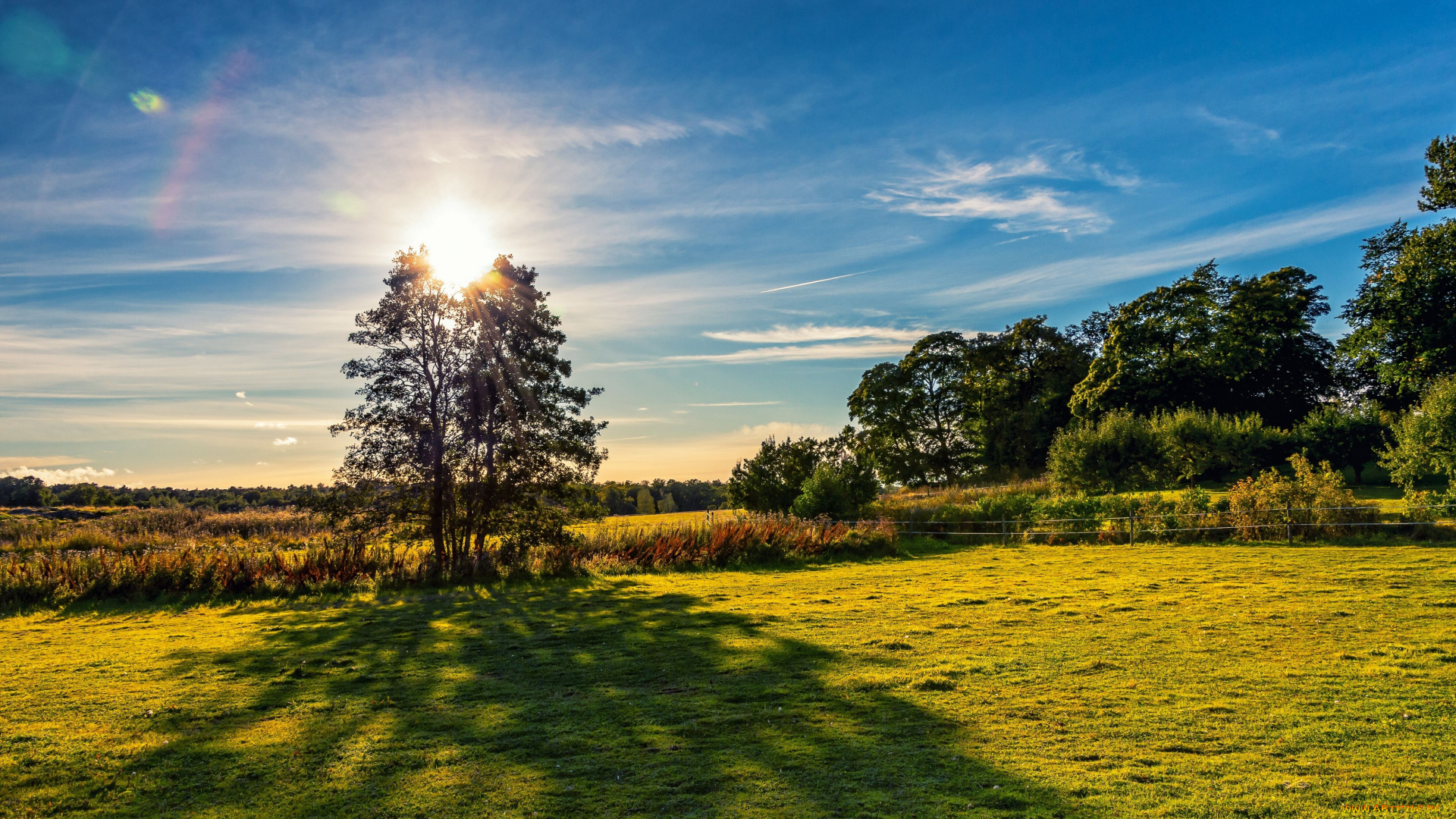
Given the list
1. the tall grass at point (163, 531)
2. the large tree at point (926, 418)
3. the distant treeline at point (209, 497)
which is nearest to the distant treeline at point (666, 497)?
the distant treeline at point (209, 497)

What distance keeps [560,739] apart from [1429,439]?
3050 cm

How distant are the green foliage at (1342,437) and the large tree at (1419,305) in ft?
11.4

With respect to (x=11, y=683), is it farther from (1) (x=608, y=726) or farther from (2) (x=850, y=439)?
(2) (x=850, y=439)

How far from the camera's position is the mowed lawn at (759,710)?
5043mm

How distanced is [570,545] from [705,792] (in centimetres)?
1682

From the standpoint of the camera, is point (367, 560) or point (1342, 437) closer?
point (367, 560)

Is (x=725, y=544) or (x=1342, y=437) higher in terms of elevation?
(x=1342, y=437)

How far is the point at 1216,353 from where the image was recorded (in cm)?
4681

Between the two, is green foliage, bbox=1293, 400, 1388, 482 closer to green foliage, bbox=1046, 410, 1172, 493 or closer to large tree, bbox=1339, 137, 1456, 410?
large tree, bbox=1339, 137, 1456, 410

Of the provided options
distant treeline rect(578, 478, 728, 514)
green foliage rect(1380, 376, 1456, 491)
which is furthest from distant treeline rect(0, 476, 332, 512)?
green foliage rect(1380, 376, 1456, 491)

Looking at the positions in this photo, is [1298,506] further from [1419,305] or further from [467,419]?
[467,419]

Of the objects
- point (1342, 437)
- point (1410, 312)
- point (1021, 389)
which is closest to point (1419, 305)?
point (1410, 312)

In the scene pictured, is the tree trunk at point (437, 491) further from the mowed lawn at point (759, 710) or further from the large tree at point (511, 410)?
the mowed lawn at point (759, 710)

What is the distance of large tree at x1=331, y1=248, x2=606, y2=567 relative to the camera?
67.3 feet
